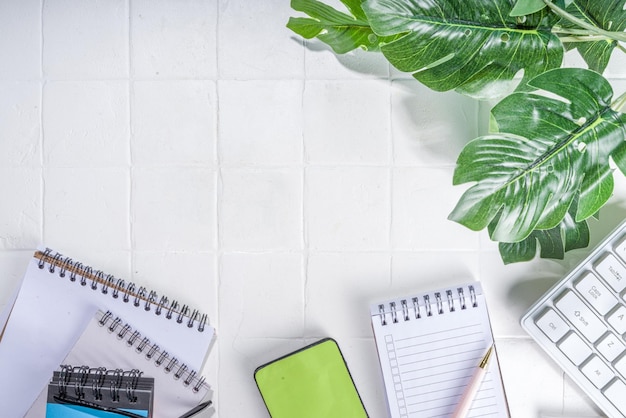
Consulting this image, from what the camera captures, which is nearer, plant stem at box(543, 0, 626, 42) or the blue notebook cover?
plant stem at box(543, 0, 626, 42)

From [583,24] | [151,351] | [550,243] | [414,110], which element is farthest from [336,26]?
[151,351]

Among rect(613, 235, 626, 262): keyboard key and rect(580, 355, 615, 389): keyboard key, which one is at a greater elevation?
rect(613, 235, 626, 262): keyboard key

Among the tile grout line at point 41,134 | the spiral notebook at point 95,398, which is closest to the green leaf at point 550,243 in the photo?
the spiral notebook at point 95,398

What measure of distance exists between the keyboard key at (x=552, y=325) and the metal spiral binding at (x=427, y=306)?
84 millimetres

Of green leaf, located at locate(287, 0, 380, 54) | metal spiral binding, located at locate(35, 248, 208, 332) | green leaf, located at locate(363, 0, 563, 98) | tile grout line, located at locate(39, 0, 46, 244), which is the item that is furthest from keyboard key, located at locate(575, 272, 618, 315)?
tile grout line, located at locate(39, 0, 46, 244)

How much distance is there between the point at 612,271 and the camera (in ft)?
2.57

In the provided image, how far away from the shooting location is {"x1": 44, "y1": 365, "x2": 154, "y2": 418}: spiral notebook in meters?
0.79

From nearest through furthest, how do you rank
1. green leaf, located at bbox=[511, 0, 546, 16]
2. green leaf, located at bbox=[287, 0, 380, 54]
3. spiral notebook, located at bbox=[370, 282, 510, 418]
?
green leaf, located at bbox=[511, 0, 546, 16] < green leaf, located at bbox=[287, 0, 380, 54] < spiral notebook, located at bbox=[370, 282, 510, 418]

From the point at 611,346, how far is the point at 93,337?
2.12ft

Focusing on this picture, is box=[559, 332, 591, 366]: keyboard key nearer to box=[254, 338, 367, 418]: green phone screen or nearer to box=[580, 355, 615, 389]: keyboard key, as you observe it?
box=[580, 355, 615, 389]: keyboard key

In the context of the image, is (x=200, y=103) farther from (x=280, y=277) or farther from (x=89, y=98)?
(x=280, y=277)

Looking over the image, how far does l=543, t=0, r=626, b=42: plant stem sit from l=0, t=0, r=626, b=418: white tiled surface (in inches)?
8.3

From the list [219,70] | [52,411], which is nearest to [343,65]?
[219,70]

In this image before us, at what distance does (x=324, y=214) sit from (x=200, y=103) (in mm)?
218
